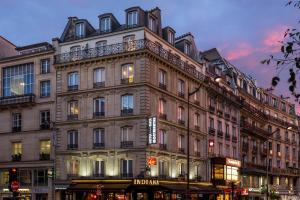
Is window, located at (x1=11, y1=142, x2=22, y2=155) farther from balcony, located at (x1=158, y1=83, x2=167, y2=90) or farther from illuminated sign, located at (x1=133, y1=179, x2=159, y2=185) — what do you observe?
balcony, located at (x1=158, y1=83, x2=167, y2=90)

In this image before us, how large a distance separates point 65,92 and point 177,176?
14.4 meters

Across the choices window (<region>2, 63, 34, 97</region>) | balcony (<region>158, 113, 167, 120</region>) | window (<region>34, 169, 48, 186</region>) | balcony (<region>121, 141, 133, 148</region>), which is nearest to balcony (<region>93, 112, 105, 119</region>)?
balcony (<region>121, 141, 133, 148</region>)

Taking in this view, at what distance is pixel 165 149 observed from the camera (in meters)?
55.9

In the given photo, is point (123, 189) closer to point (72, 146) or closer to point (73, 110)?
point (72, 146)

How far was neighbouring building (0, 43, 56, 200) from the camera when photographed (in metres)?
59.0

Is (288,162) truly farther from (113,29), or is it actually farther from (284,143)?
(113,29)

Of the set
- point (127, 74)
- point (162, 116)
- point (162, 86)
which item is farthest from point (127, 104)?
point (162, 86)

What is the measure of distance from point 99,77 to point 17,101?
1085 cm

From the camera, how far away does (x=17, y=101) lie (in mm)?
61094

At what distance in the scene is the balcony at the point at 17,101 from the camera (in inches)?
2366

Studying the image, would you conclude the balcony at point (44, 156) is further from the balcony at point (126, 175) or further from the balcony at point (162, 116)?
the balcony at point (162, 116)

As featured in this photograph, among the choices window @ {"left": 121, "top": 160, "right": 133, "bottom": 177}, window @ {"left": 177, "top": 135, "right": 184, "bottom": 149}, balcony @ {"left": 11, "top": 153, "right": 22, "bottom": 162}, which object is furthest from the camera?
balcony @ {"left": 11, "top": 153, "right": 22, "bottom": 162}

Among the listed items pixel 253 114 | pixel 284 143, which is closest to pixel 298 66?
pixel 253 114

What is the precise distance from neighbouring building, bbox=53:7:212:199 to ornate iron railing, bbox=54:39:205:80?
96mm
